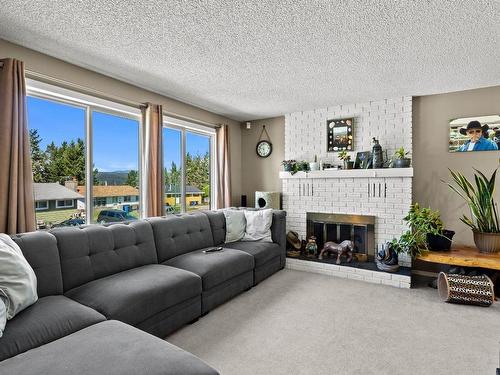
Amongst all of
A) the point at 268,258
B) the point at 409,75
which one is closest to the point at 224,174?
the point at 268,258

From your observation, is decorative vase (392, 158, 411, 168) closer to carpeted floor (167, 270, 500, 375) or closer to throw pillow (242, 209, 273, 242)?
carpeted floor (167, 270, 500, 375)

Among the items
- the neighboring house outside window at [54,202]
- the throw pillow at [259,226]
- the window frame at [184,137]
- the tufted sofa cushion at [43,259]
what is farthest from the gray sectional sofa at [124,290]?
the window frame at [184,137]

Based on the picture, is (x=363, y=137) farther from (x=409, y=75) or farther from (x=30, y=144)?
(x=30, y=144)

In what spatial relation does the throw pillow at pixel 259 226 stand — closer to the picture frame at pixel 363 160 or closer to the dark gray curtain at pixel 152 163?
the dark gray curtain at pixel 152 163

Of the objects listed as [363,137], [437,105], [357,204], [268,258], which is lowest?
[268,258]

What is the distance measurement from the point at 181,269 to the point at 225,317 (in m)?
0.61

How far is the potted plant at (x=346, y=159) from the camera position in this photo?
4.25 meters

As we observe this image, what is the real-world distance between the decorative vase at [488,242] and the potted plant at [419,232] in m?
0.30

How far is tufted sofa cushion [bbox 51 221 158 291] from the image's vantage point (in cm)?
224

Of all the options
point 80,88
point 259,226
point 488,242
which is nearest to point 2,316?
point 80,88

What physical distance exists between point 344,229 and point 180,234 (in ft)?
8.28

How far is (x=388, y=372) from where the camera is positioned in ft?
6.19

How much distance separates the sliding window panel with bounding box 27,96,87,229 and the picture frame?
363 cm

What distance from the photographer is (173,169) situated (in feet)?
14.0
